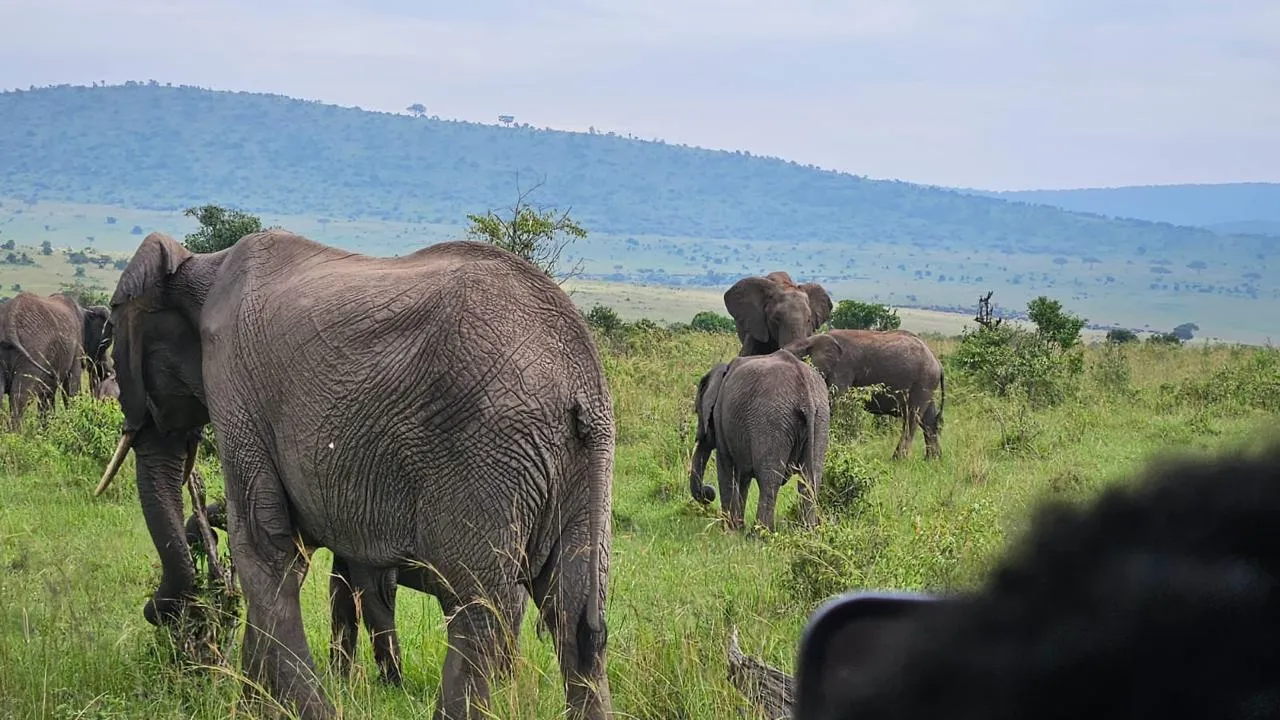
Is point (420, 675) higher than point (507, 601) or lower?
lower

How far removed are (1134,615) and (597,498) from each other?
4243mm

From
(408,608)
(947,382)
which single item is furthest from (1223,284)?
(408,608)

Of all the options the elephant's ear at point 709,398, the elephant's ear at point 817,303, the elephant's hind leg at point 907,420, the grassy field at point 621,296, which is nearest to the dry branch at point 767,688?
the elephant's ear at point 709,398

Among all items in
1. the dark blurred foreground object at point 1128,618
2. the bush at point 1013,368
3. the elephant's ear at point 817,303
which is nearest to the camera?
the dark blurred foreground object at point 1128,618

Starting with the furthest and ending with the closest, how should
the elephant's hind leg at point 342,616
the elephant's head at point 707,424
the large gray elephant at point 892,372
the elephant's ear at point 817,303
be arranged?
the elephant's ear at point 817,303, the large gray elephant at point 892,372, the elephant's head at point 707,424, the elephant's hind leg at point 342,616

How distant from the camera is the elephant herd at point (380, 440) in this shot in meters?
4.66

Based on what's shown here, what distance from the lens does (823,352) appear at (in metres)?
14.0

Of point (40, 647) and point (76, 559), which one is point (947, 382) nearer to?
point (76, 559)

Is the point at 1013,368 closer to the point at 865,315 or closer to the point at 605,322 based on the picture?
the point at 605,322

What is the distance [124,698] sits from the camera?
17.2 ft

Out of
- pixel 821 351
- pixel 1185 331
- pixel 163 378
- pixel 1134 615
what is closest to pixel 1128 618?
pixel 1134 615

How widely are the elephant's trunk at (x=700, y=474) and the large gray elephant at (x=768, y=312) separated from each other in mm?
3976

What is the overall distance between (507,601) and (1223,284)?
20273 cm

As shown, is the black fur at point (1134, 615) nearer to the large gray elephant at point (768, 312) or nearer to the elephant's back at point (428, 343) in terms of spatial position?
the elephant's back at point (428, 343)
